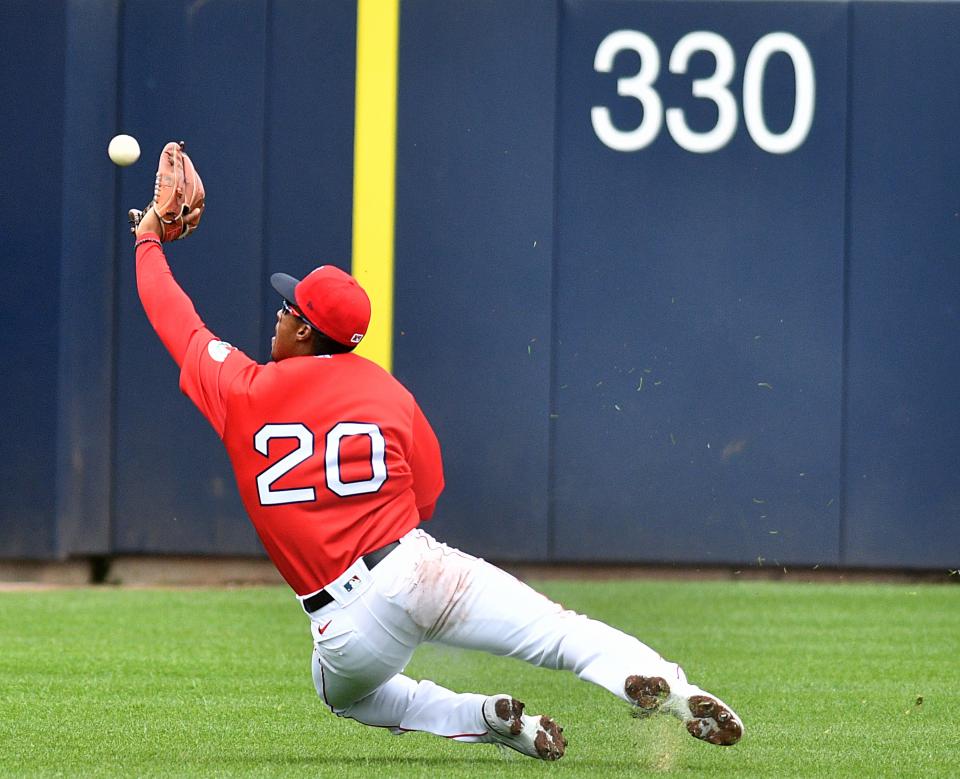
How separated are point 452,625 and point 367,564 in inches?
11.5

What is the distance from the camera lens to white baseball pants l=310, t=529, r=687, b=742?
4.48 metres

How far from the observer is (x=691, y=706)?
436cm

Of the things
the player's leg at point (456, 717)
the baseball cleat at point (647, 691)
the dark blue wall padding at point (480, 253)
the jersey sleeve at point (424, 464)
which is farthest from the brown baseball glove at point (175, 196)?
the dark blue wall padding at point (480, 253)

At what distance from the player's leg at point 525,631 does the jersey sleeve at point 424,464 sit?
1.07ft

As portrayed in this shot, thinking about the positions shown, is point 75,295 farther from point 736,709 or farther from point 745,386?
point 736,709

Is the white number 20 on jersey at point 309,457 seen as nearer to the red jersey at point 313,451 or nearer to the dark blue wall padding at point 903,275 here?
the red jersey at point 313,451

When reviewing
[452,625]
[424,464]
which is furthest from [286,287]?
[452,625]

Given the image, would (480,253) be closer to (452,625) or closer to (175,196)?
(175,196)

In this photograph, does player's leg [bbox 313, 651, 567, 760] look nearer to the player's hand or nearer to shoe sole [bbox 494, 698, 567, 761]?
shoe sole [bbox 494, 698, 567, 761]

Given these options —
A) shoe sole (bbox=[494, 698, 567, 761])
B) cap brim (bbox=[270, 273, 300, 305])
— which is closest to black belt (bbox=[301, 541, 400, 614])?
shoe sole (bbox=[494, 698, 567, 761])

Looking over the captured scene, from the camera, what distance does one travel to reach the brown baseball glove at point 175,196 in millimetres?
5137

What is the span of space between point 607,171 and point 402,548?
618 centimetres

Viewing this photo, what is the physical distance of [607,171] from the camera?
34.4 feet

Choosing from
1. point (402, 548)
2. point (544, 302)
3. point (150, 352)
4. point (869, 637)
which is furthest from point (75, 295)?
point (402, 548)
